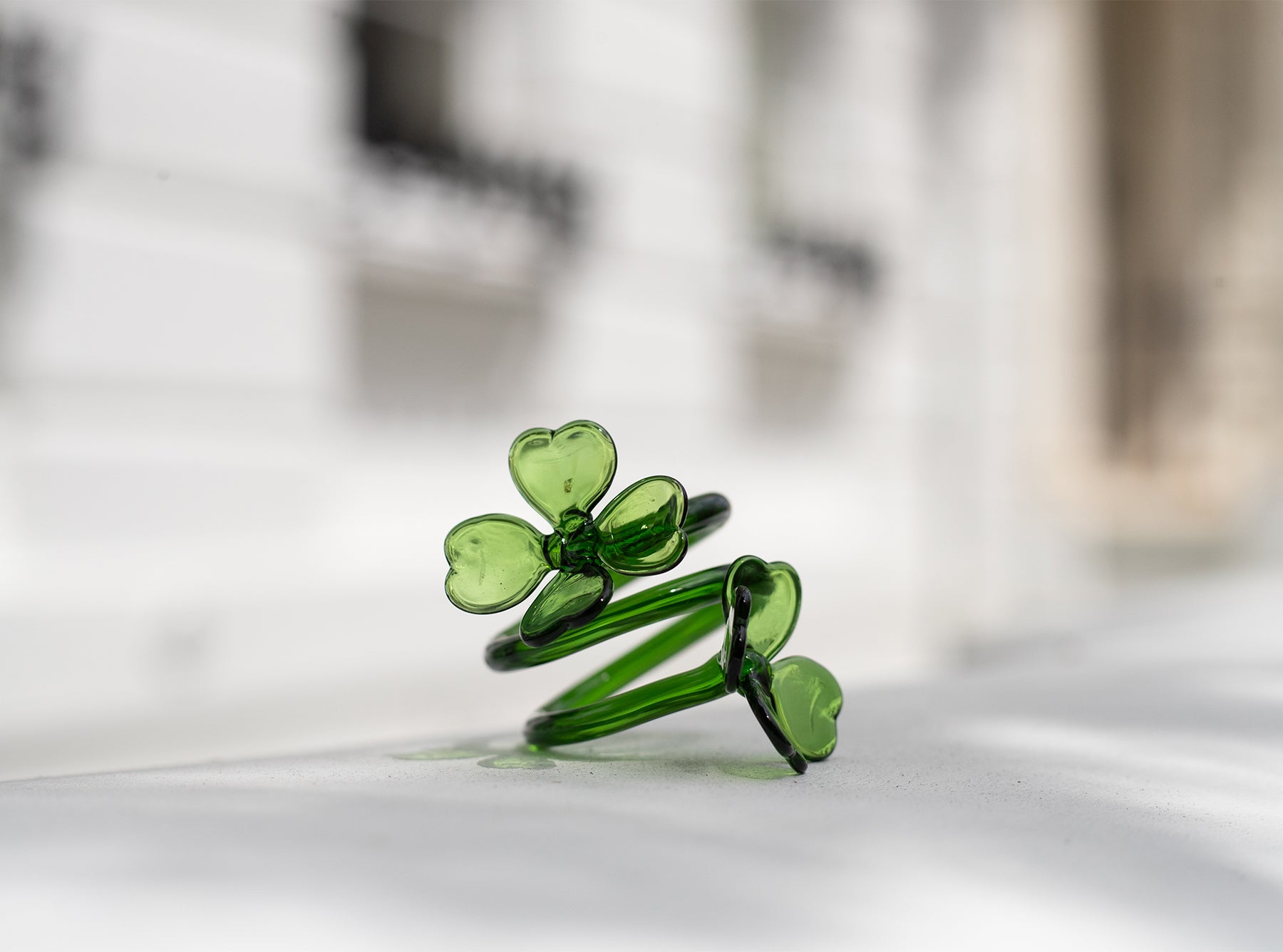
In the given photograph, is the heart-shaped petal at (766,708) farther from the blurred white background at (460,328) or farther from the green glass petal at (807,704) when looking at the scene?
the blurred white background at (460,328)

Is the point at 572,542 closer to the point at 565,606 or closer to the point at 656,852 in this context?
the point at 565,606

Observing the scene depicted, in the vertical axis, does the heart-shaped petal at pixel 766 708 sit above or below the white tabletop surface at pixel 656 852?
above

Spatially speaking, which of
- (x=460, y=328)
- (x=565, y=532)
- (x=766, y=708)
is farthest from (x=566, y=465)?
(x=460, y=328)

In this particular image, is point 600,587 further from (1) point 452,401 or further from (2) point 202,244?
(1) point 452,401

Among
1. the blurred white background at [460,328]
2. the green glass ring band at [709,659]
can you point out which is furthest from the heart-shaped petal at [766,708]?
the blurred white background at [460,328]

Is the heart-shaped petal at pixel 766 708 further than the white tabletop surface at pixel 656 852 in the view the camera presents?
Yes

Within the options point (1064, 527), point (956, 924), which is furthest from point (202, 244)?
point (1064, 527)
